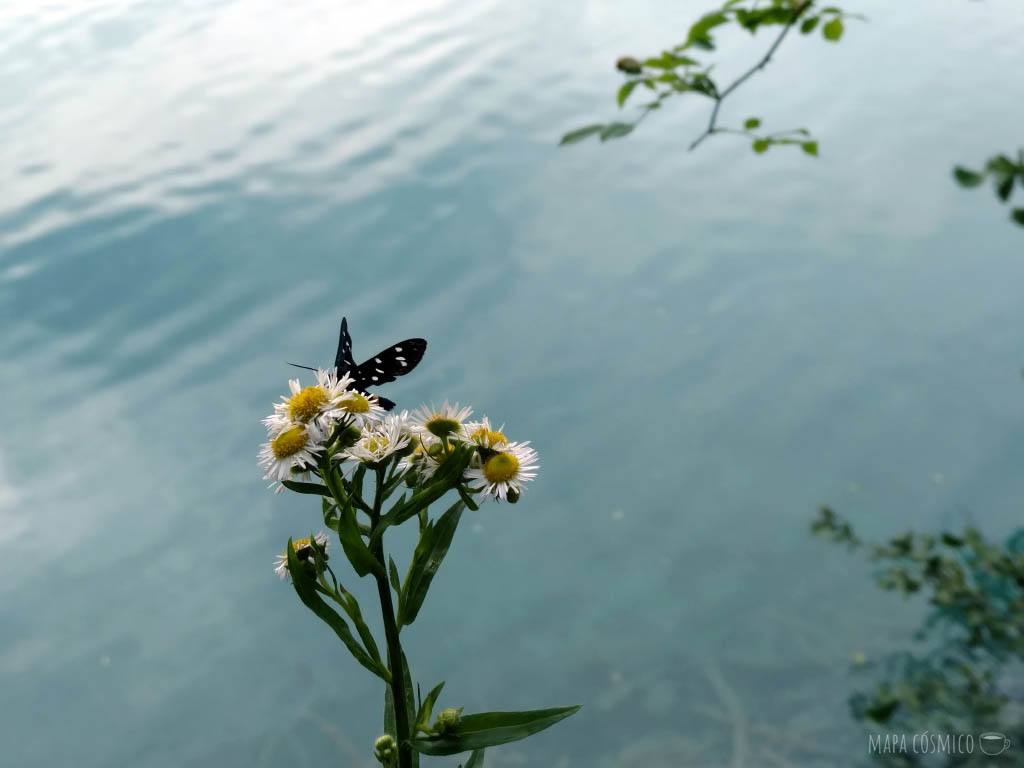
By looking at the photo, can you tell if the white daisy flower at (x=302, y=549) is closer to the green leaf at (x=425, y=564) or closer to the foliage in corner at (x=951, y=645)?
the green leaf at (x=425, y=564)

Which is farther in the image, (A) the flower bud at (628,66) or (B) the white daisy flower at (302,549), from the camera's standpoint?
(A) the flower bud at (628,66)

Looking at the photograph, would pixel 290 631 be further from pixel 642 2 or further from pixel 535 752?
pixel 642 2

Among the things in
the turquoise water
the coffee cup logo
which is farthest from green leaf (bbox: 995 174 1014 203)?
the turquoise water

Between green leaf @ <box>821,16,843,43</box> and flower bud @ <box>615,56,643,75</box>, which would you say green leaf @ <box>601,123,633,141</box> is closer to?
flower bud @ <box>615,56,643,75</box>

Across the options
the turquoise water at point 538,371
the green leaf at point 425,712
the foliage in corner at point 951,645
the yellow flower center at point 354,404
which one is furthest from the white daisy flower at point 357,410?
the turquoise water at point 538,371

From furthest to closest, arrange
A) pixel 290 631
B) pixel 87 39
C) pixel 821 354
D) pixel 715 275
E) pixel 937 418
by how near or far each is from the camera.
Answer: pixel 87 39 → pixel 715 275 → pixel 821 354 → pixel 937 418 → pixel 290 631

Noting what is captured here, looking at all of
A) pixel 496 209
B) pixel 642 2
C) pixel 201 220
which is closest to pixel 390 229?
pixel 496 209

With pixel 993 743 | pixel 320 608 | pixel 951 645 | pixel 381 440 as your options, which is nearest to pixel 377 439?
pixel 381 440
